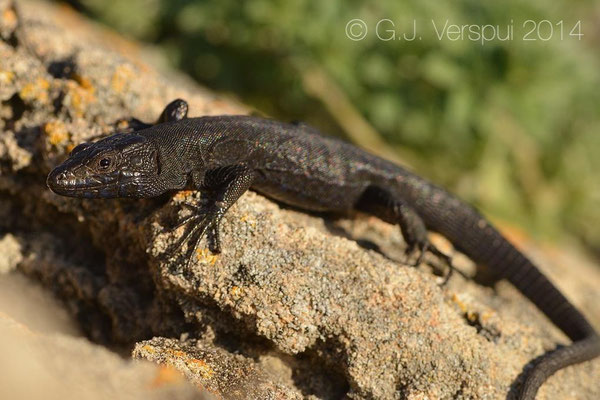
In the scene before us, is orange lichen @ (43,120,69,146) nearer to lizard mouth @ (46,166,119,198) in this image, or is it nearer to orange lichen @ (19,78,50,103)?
orange lichen @ (19,78,50,103)

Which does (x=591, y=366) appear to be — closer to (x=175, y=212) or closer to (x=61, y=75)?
(x=175, y=212)

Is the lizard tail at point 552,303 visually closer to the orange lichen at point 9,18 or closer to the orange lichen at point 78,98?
the orange lichen at point 78,98

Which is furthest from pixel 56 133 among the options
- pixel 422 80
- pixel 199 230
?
pixel 422 80

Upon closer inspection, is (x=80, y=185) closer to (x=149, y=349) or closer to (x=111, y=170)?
(x=111, y=170)

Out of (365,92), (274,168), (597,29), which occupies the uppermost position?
(597,29)

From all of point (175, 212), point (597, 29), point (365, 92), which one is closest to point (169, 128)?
point (175, 212)

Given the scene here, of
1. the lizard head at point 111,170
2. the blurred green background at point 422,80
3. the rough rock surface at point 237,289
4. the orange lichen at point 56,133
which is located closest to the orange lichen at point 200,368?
the rough rock surface at point 237,289
